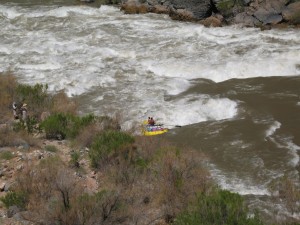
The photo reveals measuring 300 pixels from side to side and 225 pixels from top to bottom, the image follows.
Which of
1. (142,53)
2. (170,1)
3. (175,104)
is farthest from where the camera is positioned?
(170,1)

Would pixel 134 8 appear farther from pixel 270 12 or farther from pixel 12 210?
pixel 12 210

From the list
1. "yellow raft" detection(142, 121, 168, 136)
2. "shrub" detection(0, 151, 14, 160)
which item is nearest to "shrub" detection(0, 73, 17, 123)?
"shrub" detection(0, 151, 14, 160)

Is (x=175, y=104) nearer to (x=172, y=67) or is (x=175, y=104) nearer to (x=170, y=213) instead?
(x=172, y=67)

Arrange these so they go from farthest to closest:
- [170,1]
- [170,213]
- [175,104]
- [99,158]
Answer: [170,1] < [175,104] < [99,158] < [170,213]

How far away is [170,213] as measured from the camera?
10234mm

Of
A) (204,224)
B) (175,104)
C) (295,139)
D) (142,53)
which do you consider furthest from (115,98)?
(204,224)

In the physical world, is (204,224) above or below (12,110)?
above

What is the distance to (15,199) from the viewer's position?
394 inches

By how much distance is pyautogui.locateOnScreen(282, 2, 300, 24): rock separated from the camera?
30.3m

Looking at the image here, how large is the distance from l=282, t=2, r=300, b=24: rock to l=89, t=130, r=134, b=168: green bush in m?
20.6

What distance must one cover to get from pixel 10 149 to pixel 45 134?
2.17 metres

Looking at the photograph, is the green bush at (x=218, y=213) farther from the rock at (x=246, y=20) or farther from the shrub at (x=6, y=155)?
the rock at (x=246, y=20)

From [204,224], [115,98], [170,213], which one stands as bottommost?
[115,98]

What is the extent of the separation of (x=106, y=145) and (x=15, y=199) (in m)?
3.79
